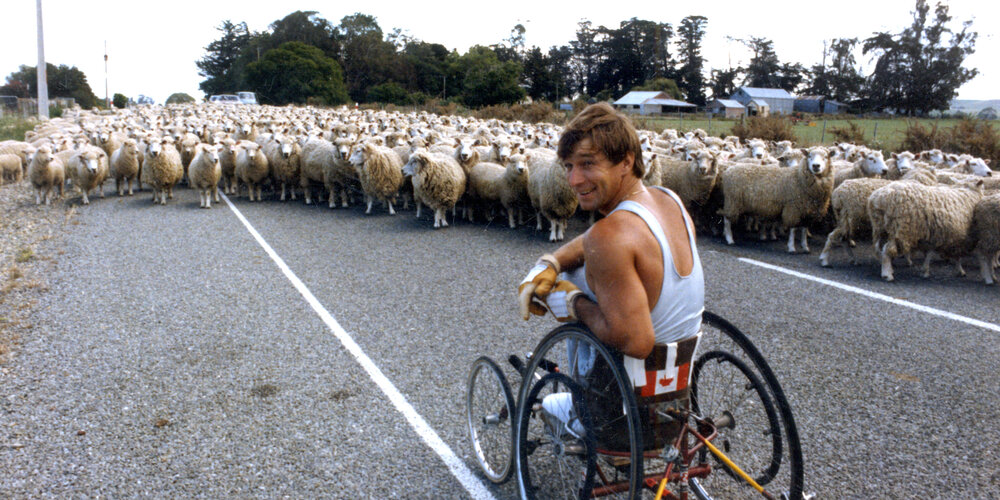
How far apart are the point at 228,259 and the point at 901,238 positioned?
9180mm

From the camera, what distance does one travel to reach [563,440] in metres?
2.93

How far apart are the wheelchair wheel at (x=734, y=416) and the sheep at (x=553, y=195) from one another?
294 inches

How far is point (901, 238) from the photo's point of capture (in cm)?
831

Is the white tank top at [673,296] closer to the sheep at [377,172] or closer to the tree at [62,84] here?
the sheep at [377,172]

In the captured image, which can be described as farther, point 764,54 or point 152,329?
point 764,54

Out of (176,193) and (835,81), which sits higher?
(835,81)

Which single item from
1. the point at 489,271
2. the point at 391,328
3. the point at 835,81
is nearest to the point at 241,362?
the point at 391,328

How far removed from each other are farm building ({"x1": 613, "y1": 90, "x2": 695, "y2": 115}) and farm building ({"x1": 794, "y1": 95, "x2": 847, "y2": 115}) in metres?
14.1

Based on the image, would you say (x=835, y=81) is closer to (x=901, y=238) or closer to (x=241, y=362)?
(x=901, y=238)

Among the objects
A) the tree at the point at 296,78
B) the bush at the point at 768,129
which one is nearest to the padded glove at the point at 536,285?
the bush at the point at 768,129

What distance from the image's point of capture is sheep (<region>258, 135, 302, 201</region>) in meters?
17.0

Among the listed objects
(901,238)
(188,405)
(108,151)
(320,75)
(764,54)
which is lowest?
(188,405)

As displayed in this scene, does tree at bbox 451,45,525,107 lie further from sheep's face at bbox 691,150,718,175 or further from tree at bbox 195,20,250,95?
tree at bbox 195,20,250,95

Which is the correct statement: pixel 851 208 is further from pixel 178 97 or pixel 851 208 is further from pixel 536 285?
pixel 178 97
